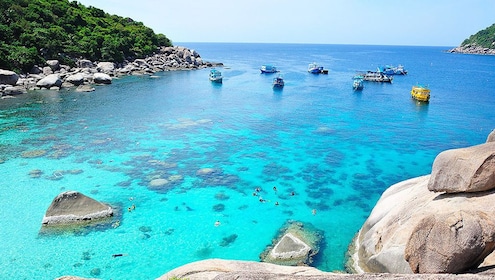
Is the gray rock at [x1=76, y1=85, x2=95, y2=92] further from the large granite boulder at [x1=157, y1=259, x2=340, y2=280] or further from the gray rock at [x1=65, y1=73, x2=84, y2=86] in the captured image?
the large granite boulder at [x1=157, y1=259, x2=340, y2=280]

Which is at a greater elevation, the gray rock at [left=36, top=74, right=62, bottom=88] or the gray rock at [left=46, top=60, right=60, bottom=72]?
the gray rock at [left=46, top=60, right=60, bottom=72]

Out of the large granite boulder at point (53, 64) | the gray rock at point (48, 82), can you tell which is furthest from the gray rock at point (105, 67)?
the gray rock at point (48, 82)

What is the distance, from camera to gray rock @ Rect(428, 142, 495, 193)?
15.3m

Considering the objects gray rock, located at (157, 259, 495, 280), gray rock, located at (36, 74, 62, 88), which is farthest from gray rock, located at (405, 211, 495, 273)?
gray rock, located at (36, 74, 62, 88)

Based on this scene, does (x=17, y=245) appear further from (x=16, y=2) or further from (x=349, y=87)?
(x=16, y=2)

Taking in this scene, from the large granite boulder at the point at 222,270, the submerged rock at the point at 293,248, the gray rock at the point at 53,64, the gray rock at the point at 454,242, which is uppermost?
the gray rock at the point at 53,64

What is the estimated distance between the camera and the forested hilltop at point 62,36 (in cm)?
7800

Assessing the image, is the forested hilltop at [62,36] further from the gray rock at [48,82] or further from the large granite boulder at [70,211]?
the large granite boulder at [70,211]

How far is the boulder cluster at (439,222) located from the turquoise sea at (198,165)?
308 centimetres

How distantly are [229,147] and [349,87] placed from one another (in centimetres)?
5887

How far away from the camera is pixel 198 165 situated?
1485 inches

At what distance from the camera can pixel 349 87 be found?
9256cm

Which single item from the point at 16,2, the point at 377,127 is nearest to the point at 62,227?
the point at 377,127

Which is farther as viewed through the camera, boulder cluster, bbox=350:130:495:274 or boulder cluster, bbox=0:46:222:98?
boulder cluster, bbox=0:46:222:98
